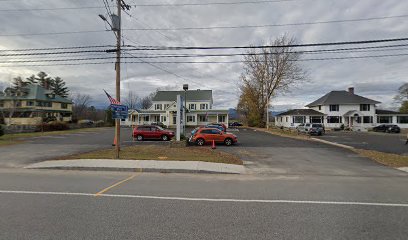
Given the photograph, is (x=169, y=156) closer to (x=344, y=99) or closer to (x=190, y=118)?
(x=190, y=118)

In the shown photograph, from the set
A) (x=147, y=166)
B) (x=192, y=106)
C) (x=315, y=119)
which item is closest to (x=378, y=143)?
(x=147, y=166)

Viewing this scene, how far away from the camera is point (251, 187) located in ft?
26.0

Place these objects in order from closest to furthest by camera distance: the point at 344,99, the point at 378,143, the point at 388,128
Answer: the point at 378,143, the point at 388,128, the point at 344,99

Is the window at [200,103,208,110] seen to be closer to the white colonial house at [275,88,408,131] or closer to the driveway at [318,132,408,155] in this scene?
the white colonial house at [275,88,408,131]

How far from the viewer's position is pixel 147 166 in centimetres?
1120

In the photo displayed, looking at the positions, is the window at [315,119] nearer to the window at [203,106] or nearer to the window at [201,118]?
the window at [201,118]

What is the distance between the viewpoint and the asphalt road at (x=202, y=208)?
14.4 feet

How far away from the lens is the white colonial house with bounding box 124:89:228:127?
58.9 metres

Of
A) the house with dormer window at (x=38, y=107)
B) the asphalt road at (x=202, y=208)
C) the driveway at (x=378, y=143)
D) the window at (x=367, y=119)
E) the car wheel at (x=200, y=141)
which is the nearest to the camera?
the asphalt road at (x=202, y=208)

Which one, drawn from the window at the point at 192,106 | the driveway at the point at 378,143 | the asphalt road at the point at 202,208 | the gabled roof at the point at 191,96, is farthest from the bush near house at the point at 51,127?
the driveway at the point at 378,143

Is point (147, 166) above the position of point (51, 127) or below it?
below

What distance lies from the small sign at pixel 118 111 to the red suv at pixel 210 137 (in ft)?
28.3

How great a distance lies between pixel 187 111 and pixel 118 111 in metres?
42.5

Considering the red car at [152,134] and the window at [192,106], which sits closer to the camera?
the red car at [152,134]
